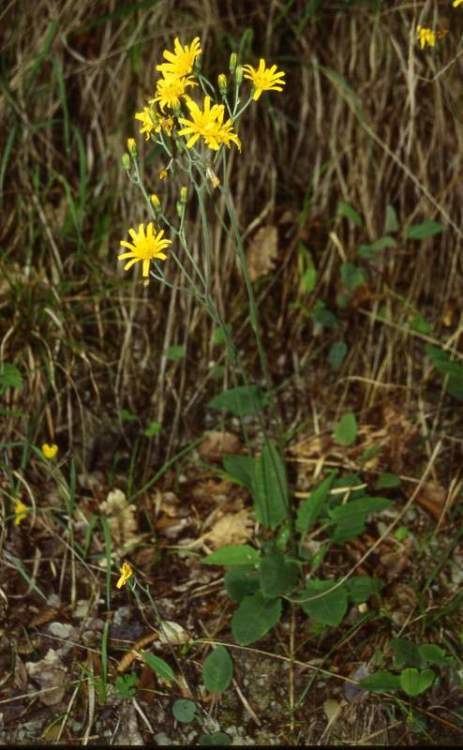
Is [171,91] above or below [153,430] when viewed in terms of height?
above

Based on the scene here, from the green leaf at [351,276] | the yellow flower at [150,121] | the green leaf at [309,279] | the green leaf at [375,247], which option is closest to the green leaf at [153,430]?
the green leaf at [309,279]

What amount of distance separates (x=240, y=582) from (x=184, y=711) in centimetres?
37

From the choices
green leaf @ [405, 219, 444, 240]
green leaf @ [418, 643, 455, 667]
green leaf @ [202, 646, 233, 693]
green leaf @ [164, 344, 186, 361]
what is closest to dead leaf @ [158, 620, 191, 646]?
green leaf @ [202, 646, 233, 693]

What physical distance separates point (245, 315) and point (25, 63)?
1.16 m

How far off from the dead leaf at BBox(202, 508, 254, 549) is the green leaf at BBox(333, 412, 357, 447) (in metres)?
0.41

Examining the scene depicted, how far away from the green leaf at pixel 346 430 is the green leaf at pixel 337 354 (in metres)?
0.23

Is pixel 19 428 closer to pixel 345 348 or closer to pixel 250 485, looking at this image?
pixel 250 485

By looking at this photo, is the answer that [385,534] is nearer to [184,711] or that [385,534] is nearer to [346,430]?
[346,430]

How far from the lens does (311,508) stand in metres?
2.69

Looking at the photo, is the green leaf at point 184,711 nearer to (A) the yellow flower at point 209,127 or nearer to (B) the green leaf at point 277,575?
(B) the green leaf at point 277,575

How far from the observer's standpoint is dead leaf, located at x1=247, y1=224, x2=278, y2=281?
326 centimetres

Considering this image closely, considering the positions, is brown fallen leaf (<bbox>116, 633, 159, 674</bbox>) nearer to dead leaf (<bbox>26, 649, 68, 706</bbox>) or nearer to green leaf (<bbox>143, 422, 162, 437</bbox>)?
dead leaf (<bbox>26, 649, 68, 706</bbox>)

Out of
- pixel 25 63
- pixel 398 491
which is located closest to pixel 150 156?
pixel 25 63

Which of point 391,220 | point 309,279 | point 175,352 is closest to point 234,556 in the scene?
point 175,352
